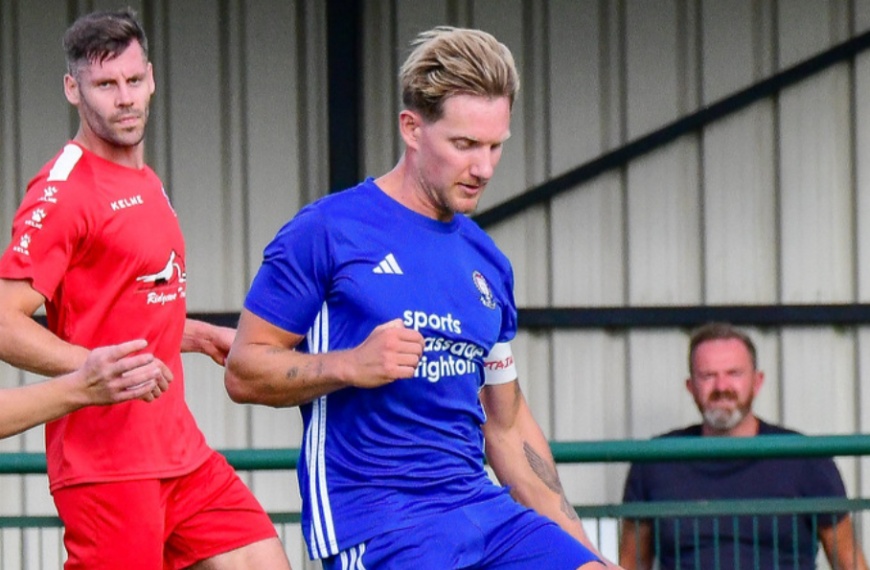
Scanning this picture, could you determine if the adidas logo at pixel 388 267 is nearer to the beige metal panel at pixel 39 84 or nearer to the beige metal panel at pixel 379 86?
the beige metal panel at pixel 379 86

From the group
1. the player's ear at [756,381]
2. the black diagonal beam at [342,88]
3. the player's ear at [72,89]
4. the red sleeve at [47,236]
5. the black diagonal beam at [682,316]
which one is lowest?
the player's ear at [756,381]

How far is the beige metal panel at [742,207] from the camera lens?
26.1 ft

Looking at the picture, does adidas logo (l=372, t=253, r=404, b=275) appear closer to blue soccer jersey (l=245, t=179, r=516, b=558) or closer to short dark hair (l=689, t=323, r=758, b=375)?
blue soccer jersey (l=245, t=179, r=516, b=558)

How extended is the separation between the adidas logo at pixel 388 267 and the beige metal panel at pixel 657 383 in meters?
4.44

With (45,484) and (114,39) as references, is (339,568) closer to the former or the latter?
(114,39)

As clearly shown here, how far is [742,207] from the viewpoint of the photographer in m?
8.00

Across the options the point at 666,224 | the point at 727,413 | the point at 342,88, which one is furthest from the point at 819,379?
the point at 342,88

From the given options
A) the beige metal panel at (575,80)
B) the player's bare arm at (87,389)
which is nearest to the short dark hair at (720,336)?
the beige metal panel at (575,80)

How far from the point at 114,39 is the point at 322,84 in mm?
3631

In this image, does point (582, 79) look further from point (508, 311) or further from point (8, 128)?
point (508, 311)

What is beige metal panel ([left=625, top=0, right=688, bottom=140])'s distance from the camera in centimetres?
795

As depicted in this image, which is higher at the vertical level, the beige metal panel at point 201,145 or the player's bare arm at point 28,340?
the beige metal panel at point 201,145

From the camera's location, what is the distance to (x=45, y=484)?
8156 mm

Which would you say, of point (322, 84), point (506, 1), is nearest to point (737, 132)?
point (506, 1)
